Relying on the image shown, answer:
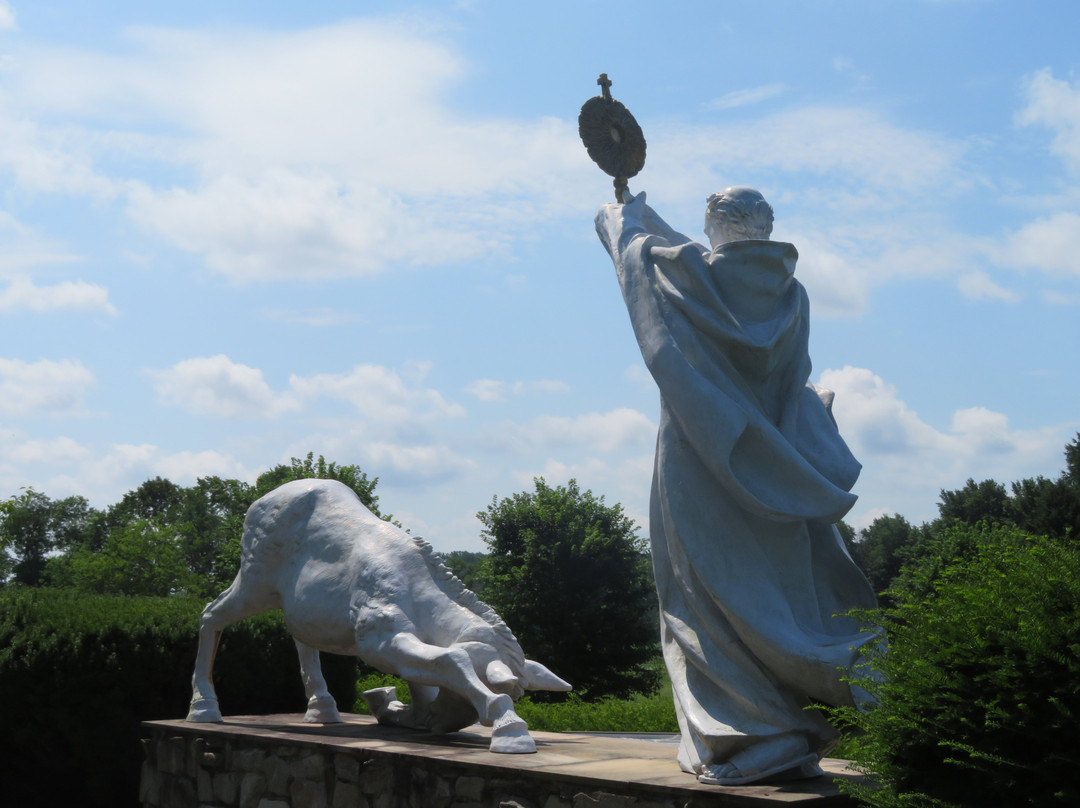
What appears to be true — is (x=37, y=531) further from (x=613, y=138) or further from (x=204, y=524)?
(x=613, y=138)

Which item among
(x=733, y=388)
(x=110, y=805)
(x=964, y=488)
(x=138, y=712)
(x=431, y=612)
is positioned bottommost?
(x=110, y=805)

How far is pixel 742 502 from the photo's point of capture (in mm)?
4922

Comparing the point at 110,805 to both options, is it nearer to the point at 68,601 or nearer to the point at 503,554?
the point at 68,601

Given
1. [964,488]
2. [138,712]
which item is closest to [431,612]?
[138,712]

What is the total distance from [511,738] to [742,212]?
2.99m

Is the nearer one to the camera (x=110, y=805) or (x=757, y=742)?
(x=757, y=742)

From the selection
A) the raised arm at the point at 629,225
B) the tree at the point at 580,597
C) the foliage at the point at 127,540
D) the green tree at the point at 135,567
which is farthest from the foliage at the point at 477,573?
the green tree at the point at 135,567

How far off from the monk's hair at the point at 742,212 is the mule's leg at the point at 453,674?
2.82 meters

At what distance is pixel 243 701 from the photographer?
10047mm

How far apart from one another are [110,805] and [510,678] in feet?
16.7

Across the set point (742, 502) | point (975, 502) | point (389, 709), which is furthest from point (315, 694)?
point (975, 502)

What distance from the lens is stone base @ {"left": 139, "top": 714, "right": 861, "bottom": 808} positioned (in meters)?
4.46

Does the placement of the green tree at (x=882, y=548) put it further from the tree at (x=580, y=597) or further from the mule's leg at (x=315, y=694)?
Answer: the mule's leg at (x=315, y=694)

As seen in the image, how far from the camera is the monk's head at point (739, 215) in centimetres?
531
